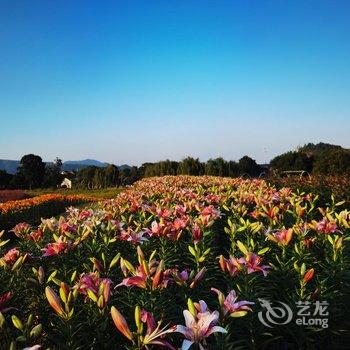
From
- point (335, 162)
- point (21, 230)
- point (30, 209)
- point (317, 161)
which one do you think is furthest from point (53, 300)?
point (317, 161)

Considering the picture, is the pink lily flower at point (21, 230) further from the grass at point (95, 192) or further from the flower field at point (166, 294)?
the grass at point (95, 192)

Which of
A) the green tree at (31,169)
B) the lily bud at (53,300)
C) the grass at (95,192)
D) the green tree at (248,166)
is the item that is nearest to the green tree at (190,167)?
the green tree at (248,166)

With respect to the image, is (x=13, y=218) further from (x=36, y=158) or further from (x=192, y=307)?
(x=36, y=158)

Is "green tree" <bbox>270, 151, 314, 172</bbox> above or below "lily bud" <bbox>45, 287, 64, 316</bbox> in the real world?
above

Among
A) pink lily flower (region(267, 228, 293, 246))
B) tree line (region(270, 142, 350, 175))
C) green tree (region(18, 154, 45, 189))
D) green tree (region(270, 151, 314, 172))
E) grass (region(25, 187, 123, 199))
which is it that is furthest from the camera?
green tree (region(18, 154, 45, 189))

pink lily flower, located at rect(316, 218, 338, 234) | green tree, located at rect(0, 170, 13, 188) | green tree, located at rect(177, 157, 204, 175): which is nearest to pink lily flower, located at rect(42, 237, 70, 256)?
pink lily flower, located at rect(316, 218, 338, 234)

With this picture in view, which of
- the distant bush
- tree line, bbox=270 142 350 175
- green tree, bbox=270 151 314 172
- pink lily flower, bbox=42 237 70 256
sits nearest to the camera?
pink lily flower, bbox=42 237 70 256

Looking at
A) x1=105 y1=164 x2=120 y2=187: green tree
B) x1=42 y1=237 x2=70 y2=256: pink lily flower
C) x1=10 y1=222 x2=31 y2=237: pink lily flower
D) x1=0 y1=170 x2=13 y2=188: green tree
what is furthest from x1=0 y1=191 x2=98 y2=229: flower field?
x1=0 y1=170 x2=13 y2=188: green tree

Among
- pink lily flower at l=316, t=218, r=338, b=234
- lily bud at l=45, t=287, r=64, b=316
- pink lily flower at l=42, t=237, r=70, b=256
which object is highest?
pink lily flower at l=316, t=218, r=338, b=234

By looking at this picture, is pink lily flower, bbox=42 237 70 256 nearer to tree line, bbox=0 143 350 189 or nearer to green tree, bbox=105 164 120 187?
tree line, bbox=0 143 350 189

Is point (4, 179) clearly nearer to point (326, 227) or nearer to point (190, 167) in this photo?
point (190, 167)

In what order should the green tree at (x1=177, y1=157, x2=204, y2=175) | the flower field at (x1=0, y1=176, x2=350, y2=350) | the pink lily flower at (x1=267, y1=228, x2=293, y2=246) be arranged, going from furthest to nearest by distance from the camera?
the green tree at (x1=177, y1=157, x2=204, y2=175)
the pink lily flower at (x1=267, y1=228, x2=293, y2=246)
the flower field at (x1=0, y1=176, x2=350, y2=350)

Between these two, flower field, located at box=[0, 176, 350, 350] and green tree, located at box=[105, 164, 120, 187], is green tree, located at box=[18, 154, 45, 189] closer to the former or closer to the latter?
green tree, located at box=[105, 164, 120, 187]

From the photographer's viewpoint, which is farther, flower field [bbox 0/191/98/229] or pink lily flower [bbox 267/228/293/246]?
flower field [bbox 0/191/98/229]
